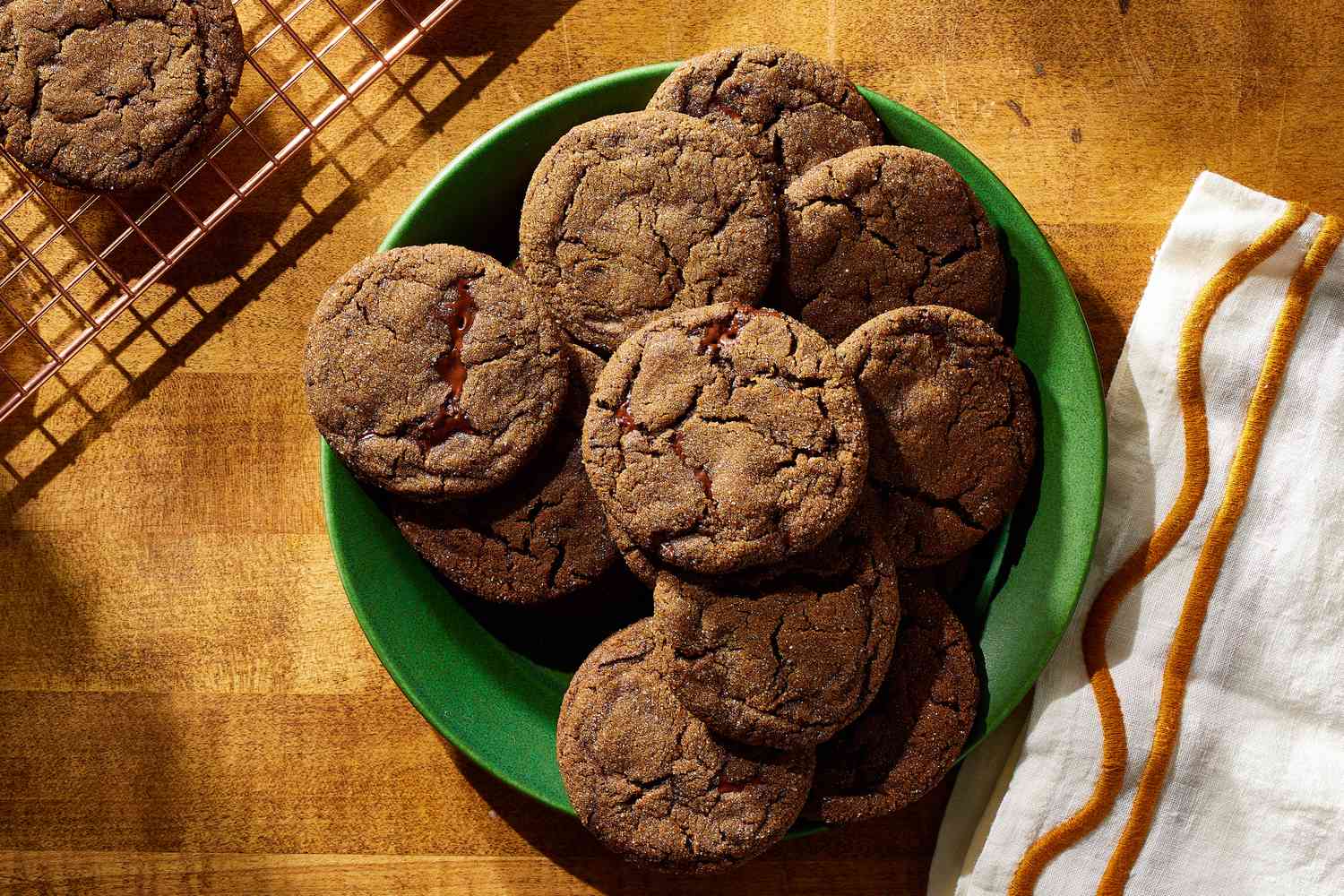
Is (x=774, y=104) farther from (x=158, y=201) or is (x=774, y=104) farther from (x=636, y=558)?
(x=158, y=201)

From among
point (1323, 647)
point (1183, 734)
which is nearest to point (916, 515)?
point (1183, 734)

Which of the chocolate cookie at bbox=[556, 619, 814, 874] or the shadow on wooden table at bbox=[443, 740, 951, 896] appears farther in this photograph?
the shadow on wooden table at bbox=[443, 740, 951, 896]

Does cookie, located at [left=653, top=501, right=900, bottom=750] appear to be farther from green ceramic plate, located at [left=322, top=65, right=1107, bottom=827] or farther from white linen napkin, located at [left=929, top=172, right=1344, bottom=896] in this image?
white linen napkin, located at [left=929, top=172, right=1344, bottom=896]

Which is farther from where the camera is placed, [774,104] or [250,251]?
[250,251]

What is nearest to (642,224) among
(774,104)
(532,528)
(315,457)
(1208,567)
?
(774,104)

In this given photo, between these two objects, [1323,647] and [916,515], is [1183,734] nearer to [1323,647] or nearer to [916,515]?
[1323,647]

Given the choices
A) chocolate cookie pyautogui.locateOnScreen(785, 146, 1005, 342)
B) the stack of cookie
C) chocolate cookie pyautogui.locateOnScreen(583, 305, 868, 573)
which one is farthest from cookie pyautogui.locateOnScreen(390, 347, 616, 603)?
chocolate cookie pyautogui.locateOnScreen(785, 146, 1005, 342)

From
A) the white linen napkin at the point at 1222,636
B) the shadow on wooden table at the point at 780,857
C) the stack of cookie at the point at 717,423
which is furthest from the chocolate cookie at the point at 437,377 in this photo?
the white linen napkin at the point at 1222,636
